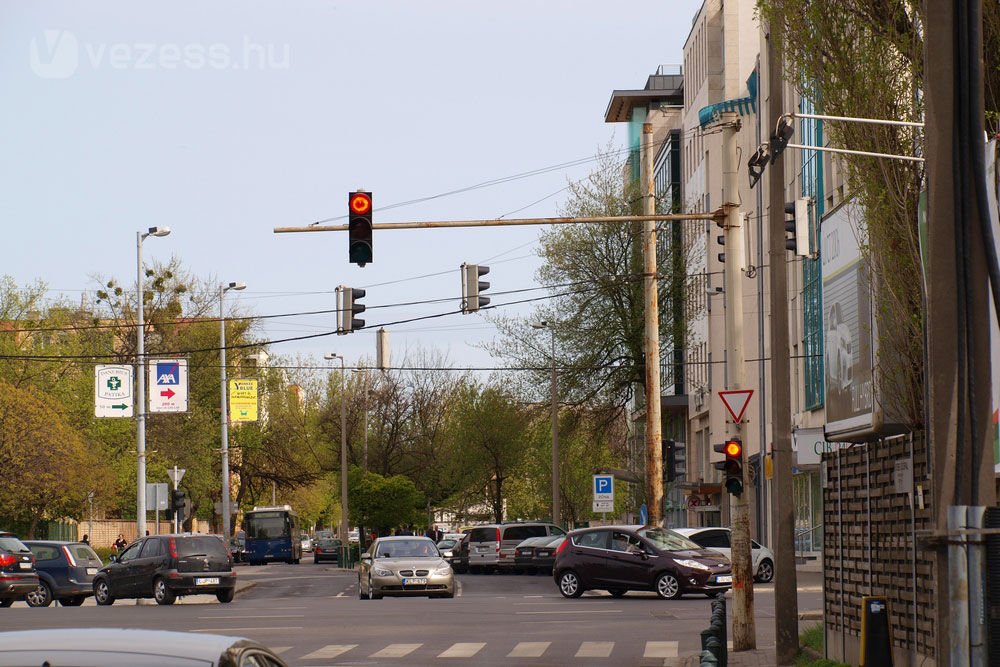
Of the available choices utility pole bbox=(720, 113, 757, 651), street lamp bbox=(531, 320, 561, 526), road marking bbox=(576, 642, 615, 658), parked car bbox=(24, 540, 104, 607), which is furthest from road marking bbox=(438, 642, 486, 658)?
street lamp bbox=(531, 320, 561, 526)

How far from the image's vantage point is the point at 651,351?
1375 inches

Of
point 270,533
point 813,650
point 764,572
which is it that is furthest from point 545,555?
point 813,650

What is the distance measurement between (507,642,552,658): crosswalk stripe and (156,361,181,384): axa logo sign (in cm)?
2896

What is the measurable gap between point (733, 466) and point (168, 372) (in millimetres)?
30884

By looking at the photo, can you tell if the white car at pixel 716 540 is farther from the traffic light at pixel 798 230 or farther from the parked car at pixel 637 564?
the traffic light at pixel 798 230

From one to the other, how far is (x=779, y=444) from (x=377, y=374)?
240ft

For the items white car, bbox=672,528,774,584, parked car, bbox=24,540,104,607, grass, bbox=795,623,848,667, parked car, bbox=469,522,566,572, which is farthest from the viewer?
parked car, bbox=469,522,566,572

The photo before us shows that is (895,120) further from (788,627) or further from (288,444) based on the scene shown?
(288,444)

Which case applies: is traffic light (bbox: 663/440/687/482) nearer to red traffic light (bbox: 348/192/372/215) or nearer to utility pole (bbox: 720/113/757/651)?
utility pole (bbox: 720/113/757/651)

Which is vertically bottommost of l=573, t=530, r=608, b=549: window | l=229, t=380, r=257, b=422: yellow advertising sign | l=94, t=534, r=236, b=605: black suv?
l=94, t=534, r=236, b=605: black suv

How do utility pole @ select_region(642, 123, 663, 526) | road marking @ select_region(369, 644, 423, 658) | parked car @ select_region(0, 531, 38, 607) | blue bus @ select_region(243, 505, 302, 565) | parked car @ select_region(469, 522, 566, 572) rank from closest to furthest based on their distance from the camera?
road marking @ select_region(369, 644, 423, 658) < parked car @ select_region(0, 531, 38, 607) < utility pole @ select_region(642, 123, 663, 526) < parked car @ select_region(469, 522, 566, 572) < blue bus @ select_region(243, 505, 302, 565)

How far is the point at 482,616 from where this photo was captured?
27734 mm

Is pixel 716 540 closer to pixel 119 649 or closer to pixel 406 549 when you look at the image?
pixel 406 549

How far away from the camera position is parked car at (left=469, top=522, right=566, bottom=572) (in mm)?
57250
